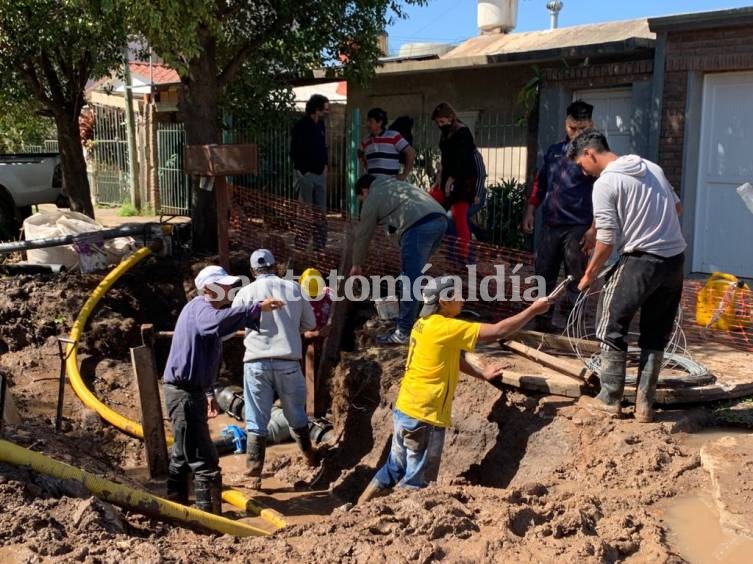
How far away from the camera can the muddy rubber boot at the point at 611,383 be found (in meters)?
5.50

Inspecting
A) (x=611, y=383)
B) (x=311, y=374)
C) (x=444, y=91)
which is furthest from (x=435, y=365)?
(x=444, y=91)

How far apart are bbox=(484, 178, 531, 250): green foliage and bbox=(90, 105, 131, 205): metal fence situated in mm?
11966

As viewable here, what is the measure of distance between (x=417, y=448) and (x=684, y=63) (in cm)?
712

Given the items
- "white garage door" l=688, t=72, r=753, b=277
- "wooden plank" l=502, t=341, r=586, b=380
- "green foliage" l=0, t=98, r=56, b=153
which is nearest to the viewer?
"wooden plank" l=502, t=341, r=586, b=380

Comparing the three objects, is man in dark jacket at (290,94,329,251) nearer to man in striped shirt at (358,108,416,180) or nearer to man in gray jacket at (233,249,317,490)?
man in striped shirt at (358,108,416,180)

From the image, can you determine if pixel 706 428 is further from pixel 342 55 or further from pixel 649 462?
pixel 342 55

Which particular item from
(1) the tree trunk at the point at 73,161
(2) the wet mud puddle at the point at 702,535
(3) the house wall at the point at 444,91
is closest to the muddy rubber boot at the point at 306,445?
(2) the wet mud puddle at the point at 702,535

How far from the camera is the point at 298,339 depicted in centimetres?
654

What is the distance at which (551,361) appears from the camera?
251 inches

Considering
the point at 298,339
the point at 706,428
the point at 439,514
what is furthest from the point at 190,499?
the point at 706,428

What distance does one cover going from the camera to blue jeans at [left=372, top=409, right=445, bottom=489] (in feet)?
17.7

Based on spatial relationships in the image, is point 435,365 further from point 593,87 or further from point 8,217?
point 8,217

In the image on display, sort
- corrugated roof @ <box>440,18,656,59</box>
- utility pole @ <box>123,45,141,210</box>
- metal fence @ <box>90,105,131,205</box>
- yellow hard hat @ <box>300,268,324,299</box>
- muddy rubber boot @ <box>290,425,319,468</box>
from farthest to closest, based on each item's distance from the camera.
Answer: metal fence @ <box>90,105,131,205</box>, utility pole @ <box>123,45,141,210</box>, corrugated roof @ <box>440,18,656,59</box>, yellow hard hat @ <box>300,268,324,299</box>, muddy rubber boot @ <box>290,425,319,468</box>

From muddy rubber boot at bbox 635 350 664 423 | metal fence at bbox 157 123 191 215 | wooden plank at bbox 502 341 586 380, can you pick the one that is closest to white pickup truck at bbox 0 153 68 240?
metal fence at bbox 157 123 191 215
